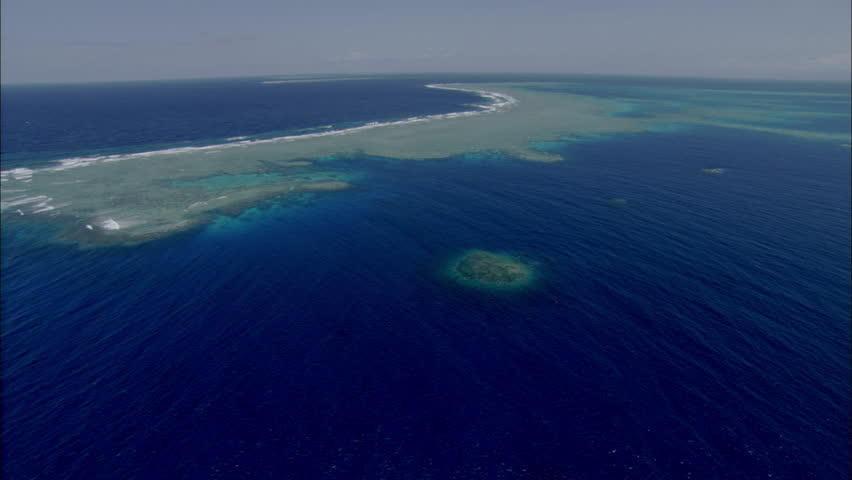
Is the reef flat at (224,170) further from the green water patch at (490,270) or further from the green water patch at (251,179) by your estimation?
the green water patch at (490,270)

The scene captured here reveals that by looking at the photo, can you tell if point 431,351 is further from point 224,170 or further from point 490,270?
point 224,170

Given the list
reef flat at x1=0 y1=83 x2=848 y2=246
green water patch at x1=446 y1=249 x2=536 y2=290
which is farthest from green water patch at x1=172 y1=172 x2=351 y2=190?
green water patch at x1=446 y1=249 x2=536 y2=290

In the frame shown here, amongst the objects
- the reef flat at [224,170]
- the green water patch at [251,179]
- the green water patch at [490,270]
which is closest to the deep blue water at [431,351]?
the green water patch at [490,270]

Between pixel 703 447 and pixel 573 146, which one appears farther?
pixel 573 146

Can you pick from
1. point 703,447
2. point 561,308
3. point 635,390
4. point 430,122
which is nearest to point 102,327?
point 561,308

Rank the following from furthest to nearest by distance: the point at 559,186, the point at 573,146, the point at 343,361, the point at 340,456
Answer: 1. the point at 573,146
2. the point at 559,186
3. the point at 343,361
4. the point at 340,456

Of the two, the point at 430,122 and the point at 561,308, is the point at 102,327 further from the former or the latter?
the point at 430,122

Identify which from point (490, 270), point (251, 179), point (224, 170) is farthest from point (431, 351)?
point (224, 170)
